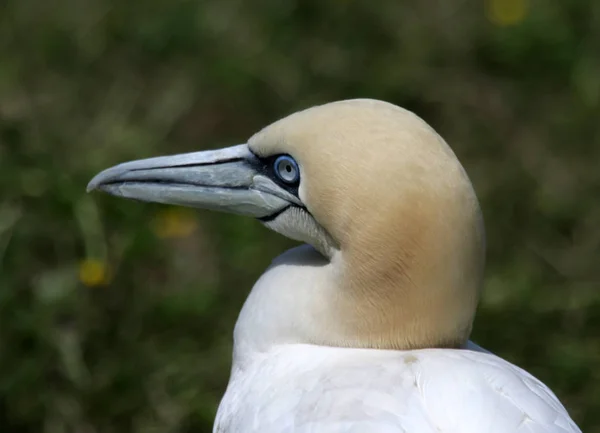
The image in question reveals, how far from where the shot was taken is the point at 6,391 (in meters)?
4.44

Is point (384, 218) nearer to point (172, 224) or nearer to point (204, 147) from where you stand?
point (172, 224)

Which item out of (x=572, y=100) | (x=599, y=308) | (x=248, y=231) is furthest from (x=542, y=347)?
(x=572, y=100)

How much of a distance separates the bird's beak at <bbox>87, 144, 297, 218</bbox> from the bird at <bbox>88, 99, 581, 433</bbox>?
0.09 meters

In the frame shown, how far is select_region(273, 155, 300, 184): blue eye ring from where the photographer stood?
3410 millimetres

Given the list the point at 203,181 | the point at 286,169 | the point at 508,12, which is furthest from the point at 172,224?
the point at 508,12

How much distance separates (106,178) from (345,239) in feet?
2.80

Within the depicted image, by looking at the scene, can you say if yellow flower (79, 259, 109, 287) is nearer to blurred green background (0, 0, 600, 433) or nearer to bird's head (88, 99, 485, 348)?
blurred green background (0, 0, 600, 433)

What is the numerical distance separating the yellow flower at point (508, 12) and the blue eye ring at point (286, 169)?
12.2ft

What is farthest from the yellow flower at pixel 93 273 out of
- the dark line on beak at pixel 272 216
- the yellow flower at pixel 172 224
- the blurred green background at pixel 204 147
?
the dark line on beak at pixel 272 216

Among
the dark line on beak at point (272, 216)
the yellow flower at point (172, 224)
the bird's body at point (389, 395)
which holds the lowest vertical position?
the bird's body at point (389, 395)

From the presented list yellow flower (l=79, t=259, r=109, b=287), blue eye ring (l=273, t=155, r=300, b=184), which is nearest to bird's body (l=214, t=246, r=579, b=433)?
blue eye ring (l=273, t=155, r=300, b=184)

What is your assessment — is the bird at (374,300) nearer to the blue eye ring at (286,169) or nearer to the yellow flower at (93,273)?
the blue eye ring at (286,169)

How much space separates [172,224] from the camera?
17.6 ft

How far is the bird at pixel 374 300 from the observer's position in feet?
10.1
